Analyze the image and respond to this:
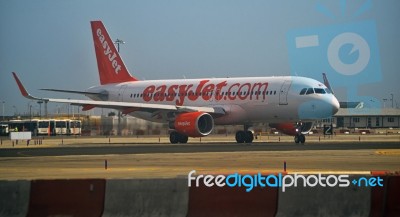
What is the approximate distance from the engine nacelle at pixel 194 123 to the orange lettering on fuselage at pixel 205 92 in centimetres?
350

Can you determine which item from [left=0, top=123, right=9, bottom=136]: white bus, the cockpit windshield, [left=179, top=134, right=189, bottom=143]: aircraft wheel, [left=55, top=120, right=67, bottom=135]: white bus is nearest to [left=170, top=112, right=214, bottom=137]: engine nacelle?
[left=179, top=134, right=189, bottom=143]: aircraft wheel

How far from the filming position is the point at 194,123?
55.8 metres

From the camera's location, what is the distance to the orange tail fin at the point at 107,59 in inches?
2788

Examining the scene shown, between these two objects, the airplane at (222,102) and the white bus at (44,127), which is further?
the white bus at (44,127)

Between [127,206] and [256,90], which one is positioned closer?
Result: [127,206]

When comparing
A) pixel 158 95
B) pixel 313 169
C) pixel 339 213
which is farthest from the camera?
pixel 158 95

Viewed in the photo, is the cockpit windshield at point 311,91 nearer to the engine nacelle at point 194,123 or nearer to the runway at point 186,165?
the engine nacelle at point 194,123

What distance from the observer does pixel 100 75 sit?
72188 mm

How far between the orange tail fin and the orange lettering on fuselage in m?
5.08

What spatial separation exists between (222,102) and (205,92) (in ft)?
6.64

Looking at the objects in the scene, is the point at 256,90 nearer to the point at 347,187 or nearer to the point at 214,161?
the point at 214,161

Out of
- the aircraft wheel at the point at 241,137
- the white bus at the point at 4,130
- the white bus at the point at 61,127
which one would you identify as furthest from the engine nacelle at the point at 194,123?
the white bus at the point at 4,130

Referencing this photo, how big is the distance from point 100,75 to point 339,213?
5869cm

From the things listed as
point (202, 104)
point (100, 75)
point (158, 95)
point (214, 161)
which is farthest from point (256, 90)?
point (214, 161)
